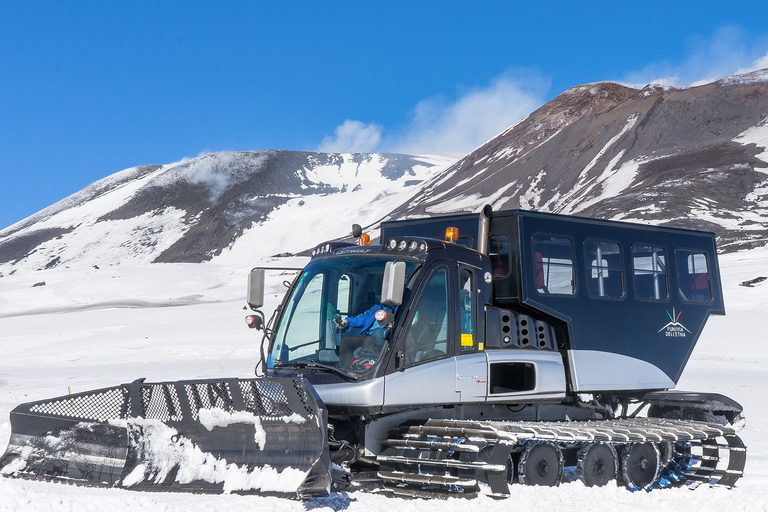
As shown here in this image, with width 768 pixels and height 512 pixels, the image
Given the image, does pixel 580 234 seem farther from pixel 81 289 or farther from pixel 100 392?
pixel 81 289

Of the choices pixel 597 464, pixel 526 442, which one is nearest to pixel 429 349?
pixel 526 442

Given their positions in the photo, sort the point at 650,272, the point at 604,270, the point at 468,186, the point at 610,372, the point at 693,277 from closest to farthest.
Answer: the point at 610,372 → the point at 604,270 → the point at 650,272 → the point at 693,277 → the point at 468,186

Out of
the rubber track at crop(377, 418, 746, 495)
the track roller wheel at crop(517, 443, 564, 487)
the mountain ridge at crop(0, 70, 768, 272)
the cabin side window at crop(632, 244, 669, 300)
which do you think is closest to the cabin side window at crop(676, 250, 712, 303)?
the cabin side window at crop(632, 244, 669, 300)

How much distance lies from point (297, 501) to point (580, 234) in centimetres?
497

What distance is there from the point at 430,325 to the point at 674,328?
13.7ft

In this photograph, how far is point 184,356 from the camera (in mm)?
24281

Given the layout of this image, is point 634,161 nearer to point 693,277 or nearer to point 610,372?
point 693,277

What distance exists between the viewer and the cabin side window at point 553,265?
995 centimetres

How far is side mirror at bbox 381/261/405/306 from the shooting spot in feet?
25.7

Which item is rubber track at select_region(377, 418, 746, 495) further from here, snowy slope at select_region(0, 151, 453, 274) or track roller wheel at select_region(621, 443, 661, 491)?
snowy slope at select_region(0, 151, 453, 274)

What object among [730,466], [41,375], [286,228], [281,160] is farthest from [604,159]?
[730,466]

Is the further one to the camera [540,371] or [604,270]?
[604,270]

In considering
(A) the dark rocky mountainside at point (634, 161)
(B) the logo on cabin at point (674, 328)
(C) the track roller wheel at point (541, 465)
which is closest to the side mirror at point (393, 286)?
(C) the track roller wheel at point (541, 465)

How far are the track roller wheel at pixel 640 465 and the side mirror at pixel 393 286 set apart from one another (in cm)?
360
